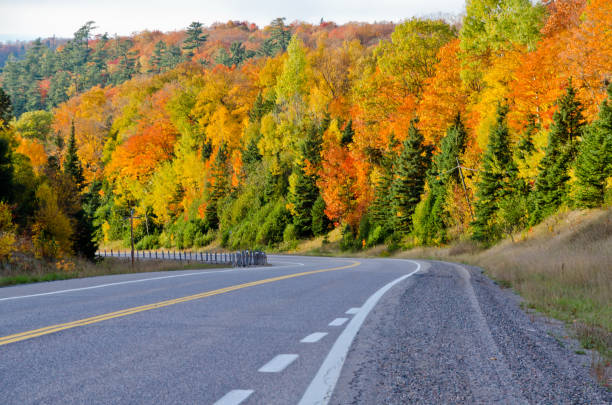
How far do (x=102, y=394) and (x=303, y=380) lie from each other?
1562 mm

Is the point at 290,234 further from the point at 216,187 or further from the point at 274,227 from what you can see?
the point at 216,187

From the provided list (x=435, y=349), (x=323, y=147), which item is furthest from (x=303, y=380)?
(x=323, y=147)

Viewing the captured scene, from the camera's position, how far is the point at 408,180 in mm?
48469

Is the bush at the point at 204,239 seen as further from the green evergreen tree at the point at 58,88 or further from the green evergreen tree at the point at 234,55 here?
the green evergreen tree at the point at 58,88

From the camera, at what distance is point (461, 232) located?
141ft

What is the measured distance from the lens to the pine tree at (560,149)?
32.9 m

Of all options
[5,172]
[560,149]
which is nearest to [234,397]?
[560,149]

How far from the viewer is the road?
393 cm

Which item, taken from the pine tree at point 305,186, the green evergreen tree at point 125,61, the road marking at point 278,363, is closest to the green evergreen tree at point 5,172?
the pine tree at point 305,186

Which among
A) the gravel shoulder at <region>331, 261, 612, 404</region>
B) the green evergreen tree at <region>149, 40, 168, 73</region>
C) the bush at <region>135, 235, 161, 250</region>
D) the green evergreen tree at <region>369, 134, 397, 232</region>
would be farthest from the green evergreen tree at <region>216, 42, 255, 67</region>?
the gravel shoulder at <region>331, 261, 612, 404</region>

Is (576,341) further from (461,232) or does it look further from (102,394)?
(461,232)

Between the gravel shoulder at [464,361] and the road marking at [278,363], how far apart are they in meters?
0.54

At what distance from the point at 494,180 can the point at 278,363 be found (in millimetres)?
38032

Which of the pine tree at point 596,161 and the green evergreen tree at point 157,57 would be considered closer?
the pine tree at point 596,161
